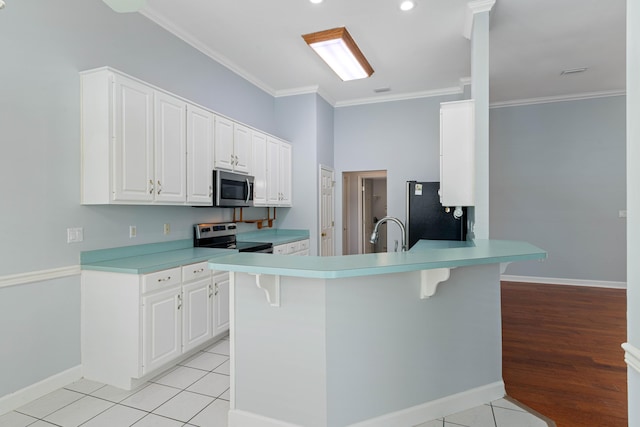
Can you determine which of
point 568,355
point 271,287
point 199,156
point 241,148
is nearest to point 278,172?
point 241,148

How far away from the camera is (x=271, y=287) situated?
177 cm

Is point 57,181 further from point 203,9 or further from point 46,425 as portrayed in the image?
point 203,9

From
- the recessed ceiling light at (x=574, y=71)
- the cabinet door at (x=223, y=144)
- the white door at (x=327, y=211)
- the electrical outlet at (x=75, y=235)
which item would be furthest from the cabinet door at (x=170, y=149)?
the recessed ceiling light at (x=574, y=71)

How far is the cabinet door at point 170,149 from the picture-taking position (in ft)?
9.42

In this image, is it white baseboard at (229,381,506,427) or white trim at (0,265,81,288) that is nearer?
white baseboard at (229,381,506,427)

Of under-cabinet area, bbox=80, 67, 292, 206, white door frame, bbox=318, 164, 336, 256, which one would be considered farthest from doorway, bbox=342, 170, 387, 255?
under-cabinet area, bbox=80, 67, 292, 206

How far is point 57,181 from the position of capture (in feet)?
7.84

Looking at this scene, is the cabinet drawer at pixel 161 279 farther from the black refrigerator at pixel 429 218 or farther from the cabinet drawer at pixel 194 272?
the black refrigerator at pixel 429 218

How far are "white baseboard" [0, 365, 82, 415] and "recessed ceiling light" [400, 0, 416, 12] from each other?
4082 mm

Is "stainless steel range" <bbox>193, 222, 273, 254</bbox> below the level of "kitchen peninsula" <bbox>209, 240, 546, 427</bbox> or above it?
above

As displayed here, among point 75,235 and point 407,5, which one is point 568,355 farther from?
point 75,235

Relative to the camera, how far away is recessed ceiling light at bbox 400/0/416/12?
118 inches

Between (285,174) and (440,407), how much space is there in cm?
374

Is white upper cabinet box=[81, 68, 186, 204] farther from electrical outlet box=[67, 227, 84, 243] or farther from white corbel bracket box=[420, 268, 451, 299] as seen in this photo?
white corbel bracket box=[420, 268, 451, 299]
